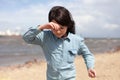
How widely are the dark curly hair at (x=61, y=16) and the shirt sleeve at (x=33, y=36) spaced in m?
0.21

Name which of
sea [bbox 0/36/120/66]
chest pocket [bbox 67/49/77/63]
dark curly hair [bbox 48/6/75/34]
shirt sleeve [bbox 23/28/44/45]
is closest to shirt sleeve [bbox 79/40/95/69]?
chest pocket [bbox 67/49/77/63]

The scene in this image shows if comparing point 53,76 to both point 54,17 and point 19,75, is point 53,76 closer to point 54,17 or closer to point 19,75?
point 54,17

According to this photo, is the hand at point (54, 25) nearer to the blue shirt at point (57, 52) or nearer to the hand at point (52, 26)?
the hand at point (52, 26)

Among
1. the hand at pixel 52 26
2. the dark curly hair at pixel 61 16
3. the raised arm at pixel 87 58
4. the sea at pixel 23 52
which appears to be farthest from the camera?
the sea at pixel 23 52

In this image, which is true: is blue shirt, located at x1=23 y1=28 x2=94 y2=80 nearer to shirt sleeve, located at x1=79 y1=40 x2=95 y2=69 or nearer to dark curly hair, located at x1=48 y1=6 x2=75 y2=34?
shirt sleeve, located at x1=79 y1=40 x2=95 y2=69

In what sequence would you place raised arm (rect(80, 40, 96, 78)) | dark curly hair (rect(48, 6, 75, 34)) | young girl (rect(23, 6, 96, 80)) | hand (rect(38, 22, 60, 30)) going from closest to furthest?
1. hand (rect(38, 22, 60, 30))
2. dark curly hair (rect(48, 6, 75, 34))
3. young girl (rect(23, 6, 96, 80))
4. raised arm (rect(80, 40, 96, 78))

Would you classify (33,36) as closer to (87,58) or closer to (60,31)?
(60,31)

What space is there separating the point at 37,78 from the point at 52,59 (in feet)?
24.7

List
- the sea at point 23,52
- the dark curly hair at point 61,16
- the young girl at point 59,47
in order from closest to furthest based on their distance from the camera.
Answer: the dark curly hair at point 61,16 → the young girl at point 59,47 → the sea at point 23,52

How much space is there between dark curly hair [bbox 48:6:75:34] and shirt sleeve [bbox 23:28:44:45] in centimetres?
21

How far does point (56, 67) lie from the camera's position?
430 centimetres

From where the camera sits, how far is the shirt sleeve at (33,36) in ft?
13.8

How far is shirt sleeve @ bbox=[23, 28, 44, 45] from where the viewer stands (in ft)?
13.8

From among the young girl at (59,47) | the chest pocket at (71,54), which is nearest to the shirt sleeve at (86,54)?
the young girl at (59,47)
